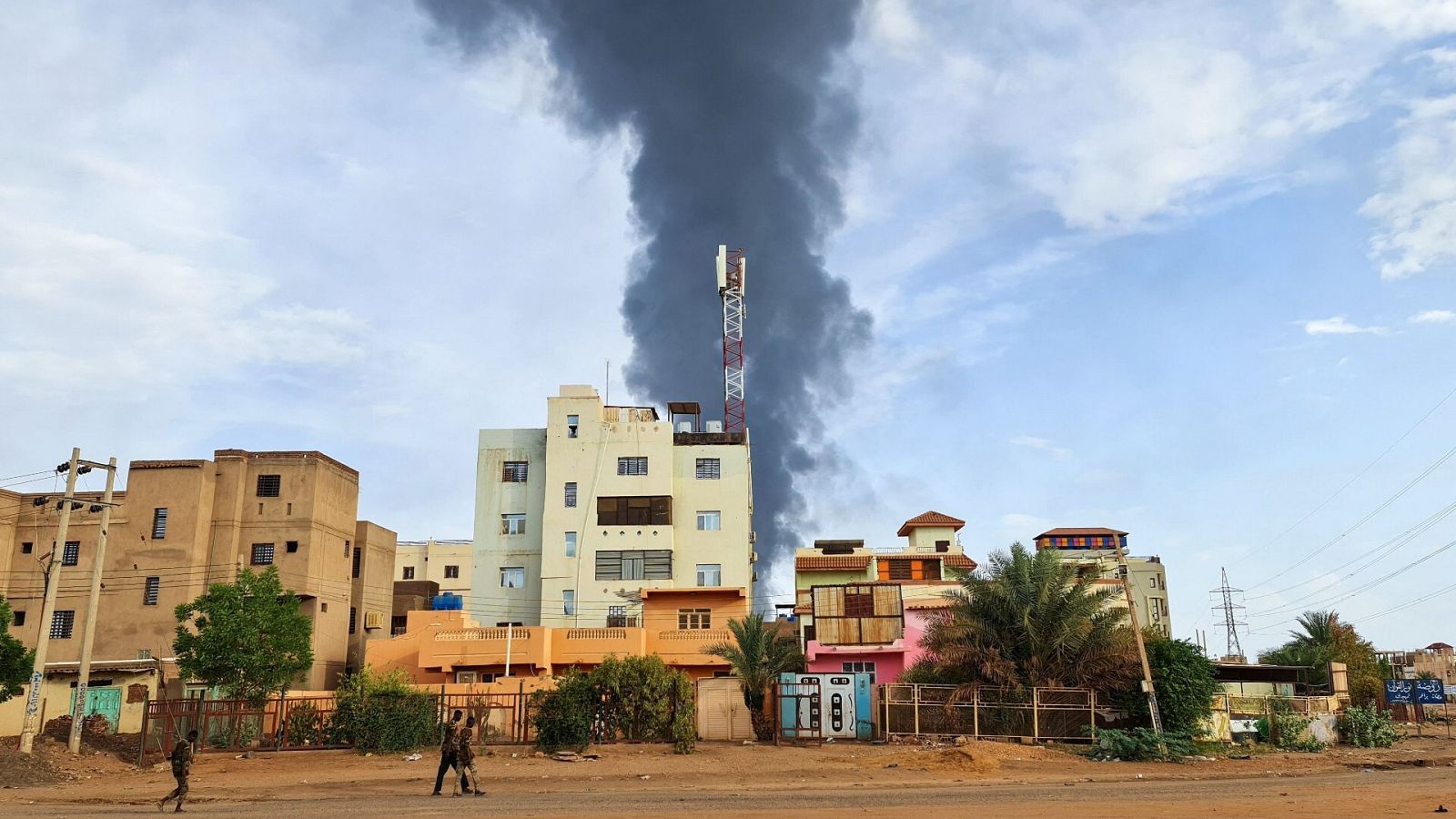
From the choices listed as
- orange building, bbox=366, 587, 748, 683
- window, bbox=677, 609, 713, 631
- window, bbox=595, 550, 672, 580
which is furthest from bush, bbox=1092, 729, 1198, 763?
window, bbox=595, 550, 672, 580

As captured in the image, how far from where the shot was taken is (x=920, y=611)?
159ft

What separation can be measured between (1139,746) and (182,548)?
4762 centimetres

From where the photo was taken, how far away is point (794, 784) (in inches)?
1125

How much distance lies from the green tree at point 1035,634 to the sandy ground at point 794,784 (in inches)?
145

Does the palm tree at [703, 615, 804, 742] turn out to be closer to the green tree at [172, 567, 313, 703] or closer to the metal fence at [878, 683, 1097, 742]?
the metal fence at [878, 683, 1097, 742]

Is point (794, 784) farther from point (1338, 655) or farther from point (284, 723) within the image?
point (1338, 655)

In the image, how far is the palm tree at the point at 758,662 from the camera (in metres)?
39.8

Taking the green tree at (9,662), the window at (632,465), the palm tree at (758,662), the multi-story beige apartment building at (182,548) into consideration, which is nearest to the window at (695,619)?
the window at (632,465)

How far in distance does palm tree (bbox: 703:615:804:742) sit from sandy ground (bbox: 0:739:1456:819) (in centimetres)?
254

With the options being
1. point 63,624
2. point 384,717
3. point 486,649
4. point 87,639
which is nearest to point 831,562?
point 486,649

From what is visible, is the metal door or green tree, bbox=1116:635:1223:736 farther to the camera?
the metal door

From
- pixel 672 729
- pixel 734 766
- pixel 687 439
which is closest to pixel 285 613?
pixel 672 729

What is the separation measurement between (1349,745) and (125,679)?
46942 mm

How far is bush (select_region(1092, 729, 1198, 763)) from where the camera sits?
3322 cm
